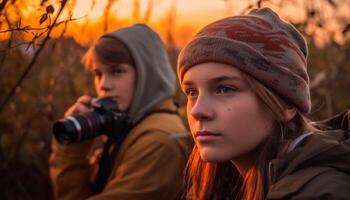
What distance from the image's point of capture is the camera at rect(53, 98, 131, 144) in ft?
10.6

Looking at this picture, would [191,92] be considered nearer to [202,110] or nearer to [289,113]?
[202,110]

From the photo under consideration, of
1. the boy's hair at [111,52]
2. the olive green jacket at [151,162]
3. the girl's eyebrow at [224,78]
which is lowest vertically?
the olive green jacket at [151,162]

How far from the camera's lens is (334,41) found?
13.8ft

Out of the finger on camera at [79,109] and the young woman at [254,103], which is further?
the finger on camera at [79,109]

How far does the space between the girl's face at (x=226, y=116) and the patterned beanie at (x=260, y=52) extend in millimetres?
45

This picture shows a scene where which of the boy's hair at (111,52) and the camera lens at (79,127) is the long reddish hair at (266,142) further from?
the boy's hair at (111,52)

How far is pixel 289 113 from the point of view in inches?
80.9

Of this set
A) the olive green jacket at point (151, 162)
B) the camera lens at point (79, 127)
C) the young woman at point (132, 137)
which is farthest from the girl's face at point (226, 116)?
the camera lens at point (79, 127)

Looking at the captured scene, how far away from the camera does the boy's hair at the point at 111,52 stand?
3422mm

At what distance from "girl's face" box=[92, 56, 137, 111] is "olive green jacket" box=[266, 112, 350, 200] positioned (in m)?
1.63

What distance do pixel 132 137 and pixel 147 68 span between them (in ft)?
1.44

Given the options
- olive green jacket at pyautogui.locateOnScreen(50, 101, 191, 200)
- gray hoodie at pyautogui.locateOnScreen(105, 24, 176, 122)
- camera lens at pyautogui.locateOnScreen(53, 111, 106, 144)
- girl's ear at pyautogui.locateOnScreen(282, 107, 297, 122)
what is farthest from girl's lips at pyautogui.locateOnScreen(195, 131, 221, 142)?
gray hoodie at pyautogui.locateOnScreen(105, 24, 176, 122)

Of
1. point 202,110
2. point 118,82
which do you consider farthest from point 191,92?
point 118,82

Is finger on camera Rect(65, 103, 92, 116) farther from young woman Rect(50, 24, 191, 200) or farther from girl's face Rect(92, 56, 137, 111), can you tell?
girl's face Rect(92, 56, 137, 111)
